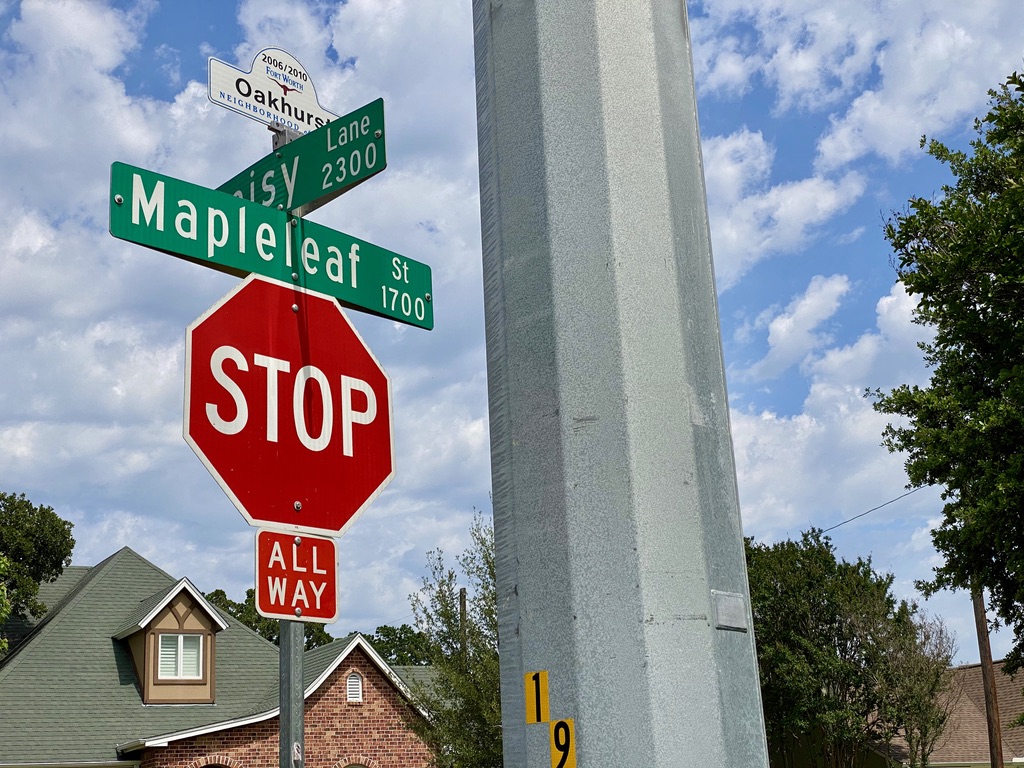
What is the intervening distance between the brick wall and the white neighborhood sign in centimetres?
2251

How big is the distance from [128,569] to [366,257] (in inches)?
1070

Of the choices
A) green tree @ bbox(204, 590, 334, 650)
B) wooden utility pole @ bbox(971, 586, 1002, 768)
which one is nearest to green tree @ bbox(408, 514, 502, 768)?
wooden utility pole @ bbox(971, 586, 1002, 768)

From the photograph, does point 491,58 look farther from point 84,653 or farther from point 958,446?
point 84,653

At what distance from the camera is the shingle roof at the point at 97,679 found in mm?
23953

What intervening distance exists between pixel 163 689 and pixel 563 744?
Result: 86.8 feet

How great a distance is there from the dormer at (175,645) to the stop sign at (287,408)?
77.6 feet

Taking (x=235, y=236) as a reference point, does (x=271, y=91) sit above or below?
above

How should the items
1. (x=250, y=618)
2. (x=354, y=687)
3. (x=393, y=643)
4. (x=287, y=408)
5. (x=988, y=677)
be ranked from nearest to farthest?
(x=287, y=408), (x=354, y=687), (x=988, y=677), (x=250, y=618), (x=393, y=643)

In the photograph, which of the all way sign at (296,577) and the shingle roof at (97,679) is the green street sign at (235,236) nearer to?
the all way sign at (296,577)

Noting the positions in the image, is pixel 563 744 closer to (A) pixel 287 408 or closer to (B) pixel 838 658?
(A) pixel 287 408

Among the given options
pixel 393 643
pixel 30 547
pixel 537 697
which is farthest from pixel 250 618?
pixel 537 697

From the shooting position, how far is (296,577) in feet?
11.4

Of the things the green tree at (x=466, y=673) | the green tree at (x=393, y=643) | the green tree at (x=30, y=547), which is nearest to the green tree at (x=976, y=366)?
the green tree at (x=466, y=673)

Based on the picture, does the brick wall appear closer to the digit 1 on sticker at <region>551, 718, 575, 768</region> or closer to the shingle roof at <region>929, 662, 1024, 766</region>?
the shingle roof at <region>929, 662, 1024, 766</region>
